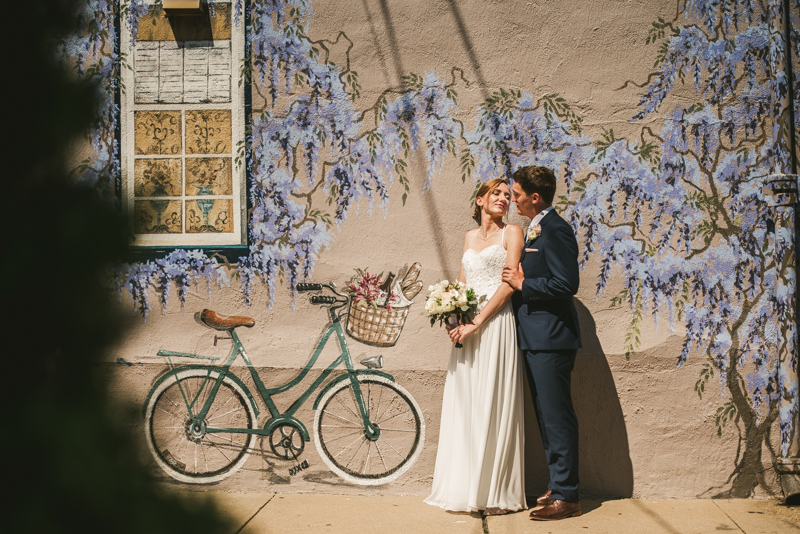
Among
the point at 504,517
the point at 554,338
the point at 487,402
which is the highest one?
the point at 554,338

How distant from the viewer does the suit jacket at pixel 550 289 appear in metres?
3.90

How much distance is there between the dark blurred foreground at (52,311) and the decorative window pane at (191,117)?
3.91 meters

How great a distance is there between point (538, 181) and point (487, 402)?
4.99 feet

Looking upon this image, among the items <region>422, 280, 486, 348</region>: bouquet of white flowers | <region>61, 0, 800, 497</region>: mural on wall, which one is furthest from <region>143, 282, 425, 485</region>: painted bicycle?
<region>422, 280, 486, 348</region>: bouquet of white flowers

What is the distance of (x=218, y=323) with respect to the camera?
15.1ft

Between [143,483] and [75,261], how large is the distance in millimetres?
323

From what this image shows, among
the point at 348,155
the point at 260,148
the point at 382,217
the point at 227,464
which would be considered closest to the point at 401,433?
the point at 227,464

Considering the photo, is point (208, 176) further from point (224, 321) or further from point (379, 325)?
point (379, 325)

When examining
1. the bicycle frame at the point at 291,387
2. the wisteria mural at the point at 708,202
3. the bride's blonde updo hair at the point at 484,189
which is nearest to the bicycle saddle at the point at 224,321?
the bicycle frame at the point at 291,387

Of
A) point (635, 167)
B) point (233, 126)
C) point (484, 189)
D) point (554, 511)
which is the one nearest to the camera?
point (554, 511)

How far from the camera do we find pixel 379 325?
4551 mm

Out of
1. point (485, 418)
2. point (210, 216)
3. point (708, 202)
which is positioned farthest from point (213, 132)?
point (708, 202)

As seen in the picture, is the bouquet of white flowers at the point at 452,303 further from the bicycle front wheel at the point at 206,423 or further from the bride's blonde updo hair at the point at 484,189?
the bicycle front wheel at the point at 206,423

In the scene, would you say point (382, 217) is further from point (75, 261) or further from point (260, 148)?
point (75, 261)
